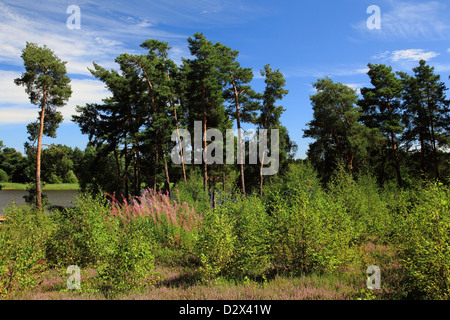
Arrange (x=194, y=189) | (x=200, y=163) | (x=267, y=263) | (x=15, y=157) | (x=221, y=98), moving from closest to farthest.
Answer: (x=267, y=263) → (x=194, y=189) → (x=221, y=98) → (x=200, y=163) → (x=15, y=157)

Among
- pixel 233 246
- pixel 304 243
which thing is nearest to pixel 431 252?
pixel 304 243

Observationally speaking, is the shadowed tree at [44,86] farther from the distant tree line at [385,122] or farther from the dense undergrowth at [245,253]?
the distant tree line at [385,122]

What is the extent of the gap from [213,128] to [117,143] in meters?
11.0

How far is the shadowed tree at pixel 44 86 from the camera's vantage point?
77.9 ft

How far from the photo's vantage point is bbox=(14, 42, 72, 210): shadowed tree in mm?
23734

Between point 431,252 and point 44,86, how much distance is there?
27377 millimetres

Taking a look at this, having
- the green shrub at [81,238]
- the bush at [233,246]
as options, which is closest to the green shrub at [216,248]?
the bush at [233,246]

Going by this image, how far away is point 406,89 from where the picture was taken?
96.6 ft

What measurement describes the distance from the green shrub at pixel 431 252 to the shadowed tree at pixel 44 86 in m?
25.1

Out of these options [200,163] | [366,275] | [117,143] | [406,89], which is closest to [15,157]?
[117,143]

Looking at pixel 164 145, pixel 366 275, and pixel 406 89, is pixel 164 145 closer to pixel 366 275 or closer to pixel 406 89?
pixel 406 89

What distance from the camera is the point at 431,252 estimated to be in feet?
14.9

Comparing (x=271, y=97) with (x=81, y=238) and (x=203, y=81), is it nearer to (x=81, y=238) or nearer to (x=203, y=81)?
(x=203, y=81)

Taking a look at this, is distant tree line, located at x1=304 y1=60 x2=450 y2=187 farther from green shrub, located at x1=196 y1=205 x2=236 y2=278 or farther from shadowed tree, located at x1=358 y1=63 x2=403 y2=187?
green shrub, located at x1=196 y1=205 x2=236 y2=278
